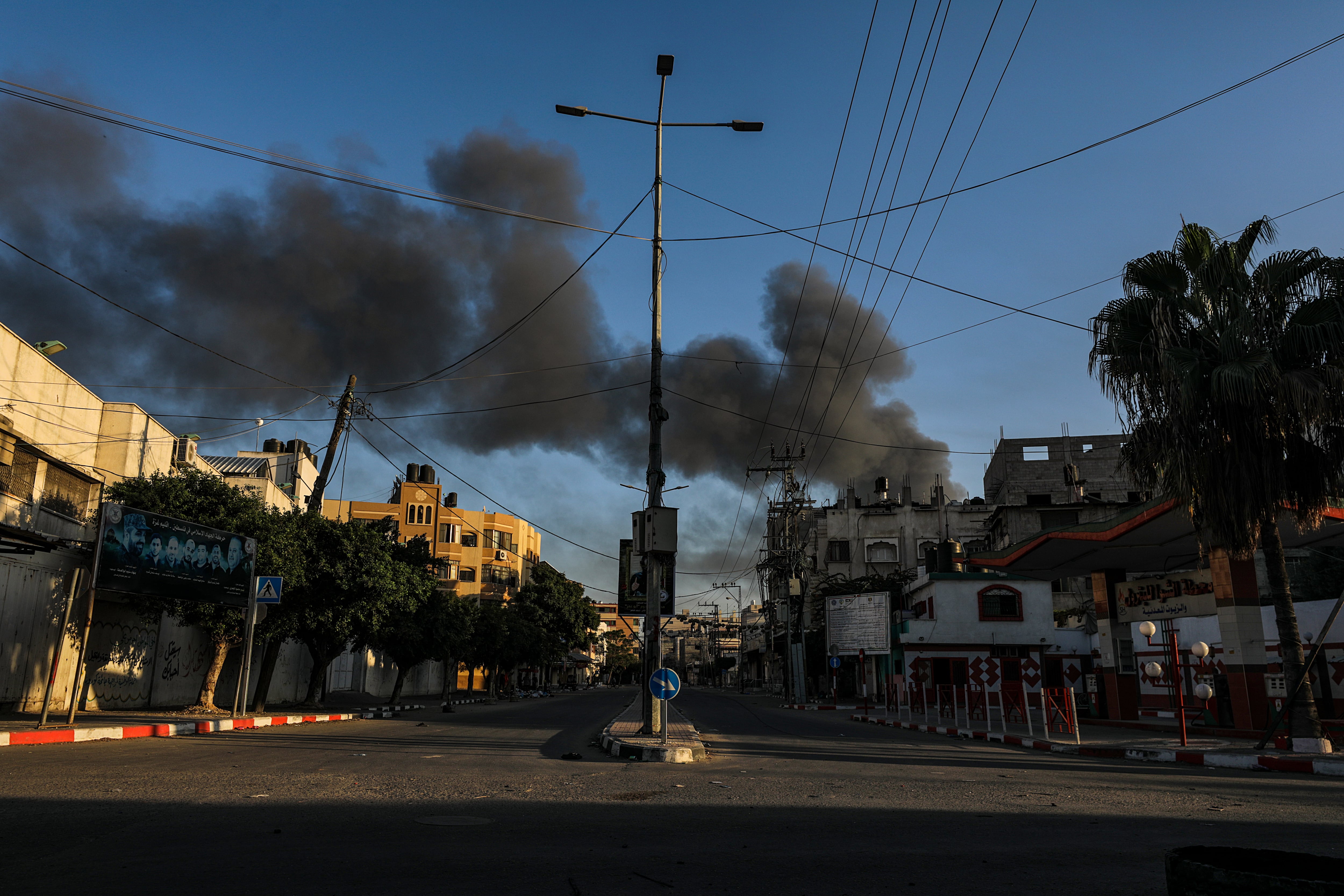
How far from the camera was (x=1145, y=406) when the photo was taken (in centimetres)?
1577

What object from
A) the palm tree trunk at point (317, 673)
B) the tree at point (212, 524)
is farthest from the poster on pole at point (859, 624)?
the tree at point (212, 524)

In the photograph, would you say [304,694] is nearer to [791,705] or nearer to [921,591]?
[791,705]

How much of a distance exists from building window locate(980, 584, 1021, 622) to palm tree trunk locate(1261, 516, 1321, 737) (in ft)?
76.5

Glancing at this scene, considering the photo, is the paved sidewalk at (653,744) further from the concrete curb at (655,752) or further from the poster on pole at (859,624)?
the poster on pole at (859,624)

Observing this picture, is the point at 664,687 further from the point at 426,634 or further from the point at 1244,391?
the point at 426,634

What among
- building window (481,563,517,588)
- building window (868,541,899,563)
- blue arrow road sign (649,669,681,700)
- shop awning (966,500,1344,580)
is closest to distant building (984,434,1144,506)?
building window (868,541,899,563)

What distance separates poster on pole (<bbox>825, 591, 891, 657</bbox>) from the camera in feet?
143

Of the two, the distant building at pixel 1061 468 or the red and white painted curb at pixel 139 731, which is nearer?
the red and white painted curb at pixel 139 731

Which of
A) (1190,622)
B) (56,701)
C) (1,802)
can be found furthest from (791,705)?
(1,802)

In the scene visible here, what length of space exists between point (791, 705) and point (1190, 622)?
67.2 ft

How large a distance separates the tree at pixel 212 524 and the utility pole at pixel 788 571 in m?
27.9

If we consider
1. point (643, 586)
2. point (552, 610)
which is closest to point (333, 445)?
point (643, 586)

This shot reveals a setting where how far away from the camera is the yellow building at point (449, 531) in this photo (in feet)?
242

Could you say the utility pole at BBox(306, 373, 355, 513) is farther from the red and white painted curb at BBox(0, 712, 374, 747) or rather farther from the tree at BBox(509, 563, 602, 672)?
the tree at BBox(509, 563, 602, 672)
